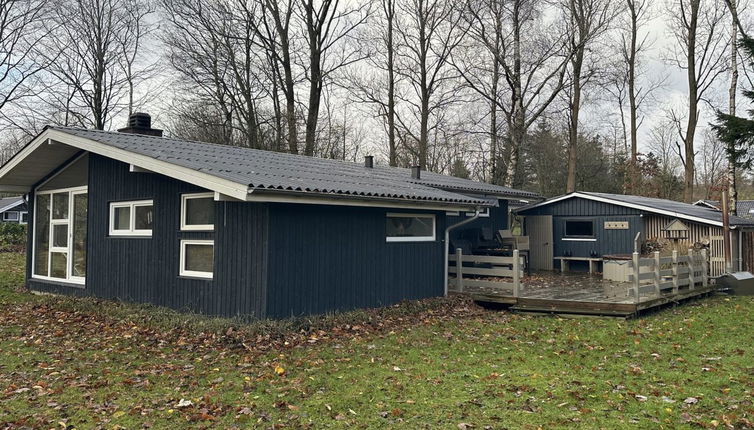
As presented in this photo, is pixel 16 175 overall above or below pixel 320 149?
below

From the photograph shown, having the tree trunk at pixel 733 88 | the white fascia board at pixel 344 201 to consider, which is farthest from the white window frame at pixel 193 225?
the tree trunk at pixel 733 88

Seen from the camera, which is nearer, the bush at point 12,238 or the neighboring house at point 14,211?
the bush at point 12,238

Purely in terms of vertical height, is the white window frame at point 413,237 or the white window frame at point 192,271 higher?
the white window frame at point 413,237

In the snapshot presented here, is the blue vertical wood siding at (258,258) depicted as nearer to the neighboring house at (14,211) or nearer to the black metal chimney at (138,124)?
the black metal chimney at (138,124)

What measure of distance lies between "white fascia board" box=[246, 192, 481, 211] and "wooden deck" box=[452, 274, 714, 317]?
192 centimetres

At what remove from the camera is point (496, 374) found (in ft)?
20.2

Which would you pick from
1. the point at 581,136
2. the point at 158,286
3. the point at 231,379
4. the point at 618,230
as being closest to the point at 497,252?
the point at 618,230

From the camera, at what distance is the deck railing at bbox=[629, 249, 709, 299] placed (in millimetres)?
10045

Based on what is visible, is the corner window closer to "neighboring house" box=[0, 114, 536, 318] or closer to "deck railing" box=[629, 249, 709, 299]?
"neighboring house" box=[0, 114, 536, 318]

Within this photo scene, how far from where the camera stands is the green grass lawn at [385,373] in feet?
15.9

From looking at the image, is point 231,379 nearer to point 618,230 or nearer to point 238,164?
point 238,164

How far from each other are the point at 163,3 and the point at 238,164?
1755 cm

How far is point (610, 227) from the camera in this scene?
17.0m

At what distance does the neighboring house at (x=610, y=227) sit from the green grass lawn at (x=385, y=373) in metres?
6.69
